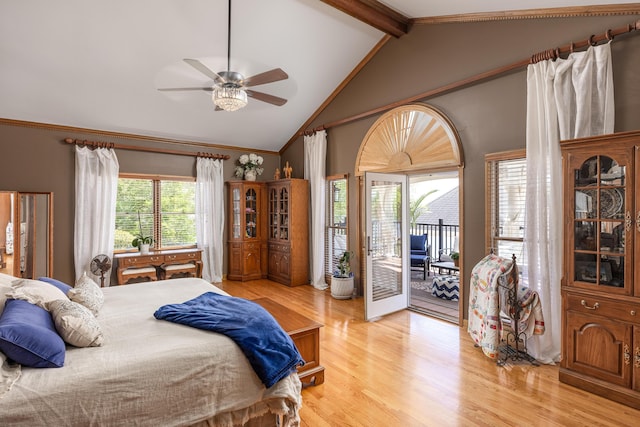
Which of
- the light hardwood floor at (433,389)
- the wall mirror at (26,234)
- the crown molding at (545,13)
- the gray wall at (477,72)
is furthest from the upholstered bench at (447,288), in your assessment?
the wall mirror at (26,234)

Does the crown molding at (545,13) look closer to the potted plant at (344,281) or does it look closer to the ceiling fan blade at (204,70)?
the ceiling fan blade at (204,70)

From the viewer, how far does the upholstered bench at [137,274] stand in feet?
17.0

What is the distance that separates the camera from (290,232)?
19.9ft

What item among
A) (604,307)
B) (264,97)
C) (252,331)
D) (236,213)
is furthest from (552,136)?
(236,213)

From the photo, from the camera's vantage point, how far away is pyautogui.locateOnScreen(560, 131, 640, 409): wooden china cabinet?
7.54 ft

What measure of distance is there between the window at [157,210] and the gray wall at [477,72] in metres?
3.71

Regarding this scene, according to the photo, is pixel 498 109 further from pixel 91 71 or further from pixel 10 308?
pixel 91 71

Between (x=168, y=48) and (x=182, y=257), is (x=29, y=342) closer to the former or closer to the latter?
(x=168, y=48)

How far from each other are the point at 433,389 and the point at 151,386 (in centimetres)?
200

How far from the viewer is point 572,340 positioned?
2.60 metres

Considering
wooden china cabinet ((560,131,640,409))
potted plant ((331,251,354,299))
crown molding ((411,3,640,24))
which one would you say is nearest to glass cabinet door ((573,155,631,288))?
wooden china cabinet ((560,131,640,409))

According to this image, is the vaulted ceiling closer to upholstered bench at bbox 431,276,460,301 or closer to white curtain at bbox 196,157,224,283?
white curtain at bbox 196,157,224,283

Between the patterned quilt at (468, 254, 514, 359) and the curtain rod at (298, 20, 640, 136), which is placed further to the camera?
the patterned quilt at (468, 254, 514, 359)

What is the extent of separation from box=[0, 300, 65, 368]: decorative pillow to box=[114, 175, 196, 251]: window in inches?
167
